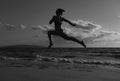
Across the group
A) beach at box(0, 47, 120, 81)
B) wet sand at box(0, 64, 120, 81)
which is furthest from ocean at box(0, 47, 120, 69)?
wet sand at box(0, 64, 120, 81)

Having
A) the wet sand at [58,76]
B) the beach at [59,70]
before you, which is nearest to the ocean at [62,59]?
the beach at [59,70]

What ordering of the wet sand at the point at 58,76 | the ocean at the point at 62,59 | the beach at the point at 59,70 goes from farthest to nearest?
the ocean at the point at 62,59 < the beach at the point at 59,70 < the wet sand at the point at 58,76

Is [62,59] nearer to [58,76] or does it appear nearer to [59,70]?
[59,70]

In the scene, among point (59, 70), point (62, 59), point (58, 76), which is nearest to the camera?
point (58, 76)

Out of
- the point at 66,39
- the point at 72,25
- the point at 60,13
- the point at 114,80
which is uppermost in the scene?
the point at 60,13

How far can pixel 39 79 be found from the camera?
8.56 metres

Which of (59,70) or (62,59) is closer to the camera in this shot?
(59,70)

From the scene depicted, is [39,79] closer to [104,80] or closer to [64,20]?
[104,80]

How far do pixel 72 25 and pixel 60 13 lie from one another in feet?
1.25

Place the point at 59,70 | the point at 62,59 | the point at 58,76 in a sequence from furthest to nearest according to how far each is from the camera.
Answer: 1. the point at 62,59
2. the point at 59,70
3. the point at 58,76

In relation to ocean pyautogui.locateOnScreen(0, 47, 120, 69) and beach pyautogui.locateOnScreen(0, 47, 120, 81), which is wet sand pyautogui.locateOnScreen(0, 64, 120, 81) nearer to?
beach pyautogui.locateOnScreen(0, 47, 120, 81)

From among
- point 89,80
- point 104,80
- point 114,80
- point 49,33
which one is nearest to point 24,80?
point 89,80

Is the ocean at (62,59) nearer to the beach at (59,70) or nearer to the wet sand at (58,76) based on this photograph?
the beach at (59,70)

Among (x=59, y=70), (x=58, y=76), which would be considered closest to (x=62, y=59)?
(x=59, y=70)
